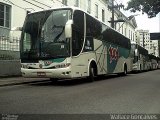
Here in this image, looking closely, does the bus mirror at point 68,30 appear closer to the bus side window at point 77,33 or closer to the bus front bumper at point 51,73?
the bus side window at point 77,33

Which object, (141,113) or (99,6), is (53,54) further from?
(99,6)

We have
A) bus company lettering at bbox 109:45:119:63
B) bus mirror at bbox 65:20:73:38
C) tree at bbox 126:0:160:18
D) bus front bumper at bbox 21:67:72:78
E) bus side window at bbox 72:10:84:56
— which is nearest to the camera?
bus mirror at bbox 65:20:73:38

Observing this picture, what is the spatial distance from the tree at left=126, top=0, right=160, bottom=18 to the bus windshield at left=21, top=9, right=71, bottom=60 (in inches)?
577

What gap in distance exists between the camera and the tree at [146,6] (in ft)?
92.1

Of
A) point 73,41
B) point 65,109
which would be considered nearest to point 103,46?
point 73,41

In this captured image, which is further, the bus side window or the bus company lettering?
the bus company lettering

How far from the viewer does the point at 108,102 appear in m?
9.02

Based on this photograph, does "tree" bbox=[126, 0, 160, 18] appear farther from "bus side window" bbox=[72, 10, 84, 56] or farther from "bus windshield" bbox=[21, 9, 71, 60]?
"bus windshield" bbox=[21, 9, 71, 60]

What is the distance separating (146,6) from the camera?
2889 centimetres

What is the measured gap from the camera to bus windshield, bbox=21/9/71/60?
14273 millimetres

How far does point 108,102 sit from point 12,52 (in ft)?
42.3

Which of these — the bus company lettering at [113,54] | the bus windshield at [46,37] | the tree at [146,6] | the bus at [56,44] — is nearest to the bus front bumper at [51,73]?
the bus at [56,44]

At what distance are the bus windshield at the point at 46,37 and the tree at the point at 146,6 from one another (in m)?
14.7

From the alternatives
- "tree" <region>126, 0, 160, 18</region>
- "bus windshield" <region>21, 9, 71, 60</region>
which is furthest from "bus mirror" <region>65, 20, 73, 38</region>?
"tree" <region>126, 0, 160, 18</region>
